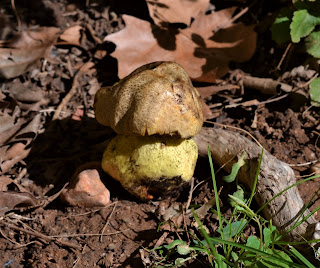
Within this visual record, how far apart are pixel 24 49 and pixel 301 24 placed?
2.32 m

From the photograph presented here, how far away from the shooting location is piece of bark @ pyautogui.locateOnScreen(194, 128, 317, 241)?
→ 7.38 feet

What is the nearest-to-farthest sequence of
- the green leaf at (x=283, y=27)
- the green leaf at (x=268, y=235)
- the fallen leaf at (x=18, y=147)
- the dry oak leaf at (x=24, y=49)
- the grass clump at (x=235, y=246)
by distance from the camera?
1. the grass clump at (x=235, y=246)
2. the green leaf at (x=268, y=235)
3. the fallen leaf at (x=18, y=147)
4. the green leaf at (x=283, y=27)
5. the dry oak leaf at (x=24, y=49)

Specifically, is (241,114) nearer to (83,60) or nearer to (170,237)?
(170,237)

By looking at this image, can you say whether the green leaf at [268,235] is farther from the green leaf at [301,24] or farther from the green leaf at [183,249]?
the green leaf at [301,24]

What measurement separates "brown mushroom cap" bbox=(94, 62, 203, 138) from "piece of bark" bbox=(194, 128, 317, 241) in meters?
0.42

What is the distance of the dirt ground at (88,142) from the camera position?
2410 mm

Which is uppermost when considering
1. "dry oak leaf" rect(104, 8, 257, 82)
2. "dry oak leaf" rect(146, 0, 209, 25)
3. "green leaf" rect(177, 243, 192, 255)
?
"dry oak leaf" rect(146, 0, 209, 25)

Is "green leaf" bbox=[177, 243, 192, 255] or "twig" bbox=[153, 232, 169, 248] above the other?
"green leaf" bbox=[177, 243, 192, 255]

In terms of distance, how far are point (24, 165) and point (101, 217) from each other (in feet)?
2.60

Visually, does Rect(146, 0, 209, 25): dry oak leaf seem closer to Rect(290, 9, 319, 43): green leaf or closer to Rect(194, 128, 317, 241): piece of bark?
Rect(290, 9, 319, 43): green leaf

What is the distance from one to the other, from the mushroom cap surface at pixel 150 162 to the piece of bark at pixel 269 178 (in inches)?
9.8

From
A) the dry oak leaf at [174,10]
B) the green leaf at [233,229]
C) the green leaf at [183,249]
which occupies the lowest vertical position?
the green leaf at [183,249]

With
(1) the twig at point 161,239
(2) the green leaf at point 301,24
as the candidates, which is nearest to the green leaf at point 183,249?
(1) the twig at point 161,239

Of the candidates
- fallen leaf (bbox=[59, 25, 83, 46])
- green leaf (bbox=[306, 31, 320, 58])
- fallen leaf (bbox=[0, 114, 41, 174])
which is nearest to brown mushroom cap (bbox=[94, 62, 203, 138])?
fallen leaf (bbox=[0, 114, 41, 174])
